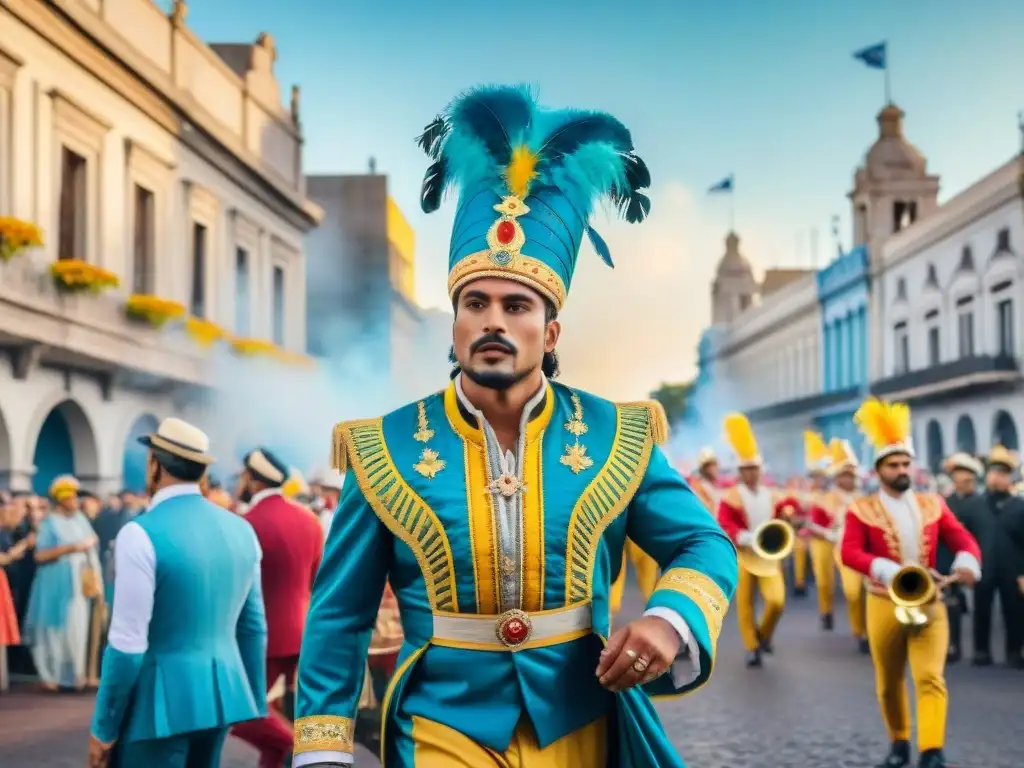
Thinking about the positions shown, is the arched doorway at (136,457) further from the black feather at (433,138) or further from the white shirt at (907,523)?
the black feather at (433,138)

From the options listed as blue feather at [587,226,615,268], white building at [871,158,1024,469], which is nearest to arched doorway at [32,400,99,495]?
blue feather at [587,226,615,268]

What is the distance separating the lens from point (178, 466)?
5523 millimetres

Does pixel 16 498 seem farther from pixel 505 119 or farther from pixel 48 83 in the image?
pixel 505 119

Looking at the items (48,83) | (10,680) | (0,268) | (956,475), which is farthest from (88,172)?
(956,475)

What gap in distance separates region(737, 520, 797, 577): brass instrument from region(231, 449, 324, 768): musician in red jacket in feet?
21.5

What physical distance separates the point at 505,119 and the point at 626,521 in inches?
40.9

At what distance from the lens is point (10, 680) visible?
13289 millimetres

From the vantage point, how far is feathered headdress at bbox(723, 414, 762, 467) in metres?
14.7

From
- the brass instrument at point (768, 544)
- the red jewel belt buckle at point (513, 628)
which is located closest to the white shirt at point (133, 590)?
the red jewel belt buckle at point (513, 628)

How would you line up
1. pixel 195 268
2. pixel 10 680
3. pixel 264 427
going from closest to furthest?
pixel 10 680 → pixel 195 268 → pixel 264 427

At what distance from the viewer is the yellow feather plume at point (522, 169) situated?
11.8 ft

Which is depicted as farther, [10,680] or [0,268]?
[0,268]

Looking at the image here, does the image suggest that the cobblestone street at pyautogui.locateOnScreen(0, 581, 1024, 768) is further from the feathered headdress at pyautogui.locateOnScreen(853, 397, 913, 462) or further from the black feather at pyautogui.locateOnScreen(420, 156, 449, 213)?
the black feather at pyautogui.locateOnScreen(420, 156, 449, 213)

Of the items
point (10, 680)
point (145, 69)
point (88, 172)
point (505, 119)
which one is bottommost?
point (10, 680)
